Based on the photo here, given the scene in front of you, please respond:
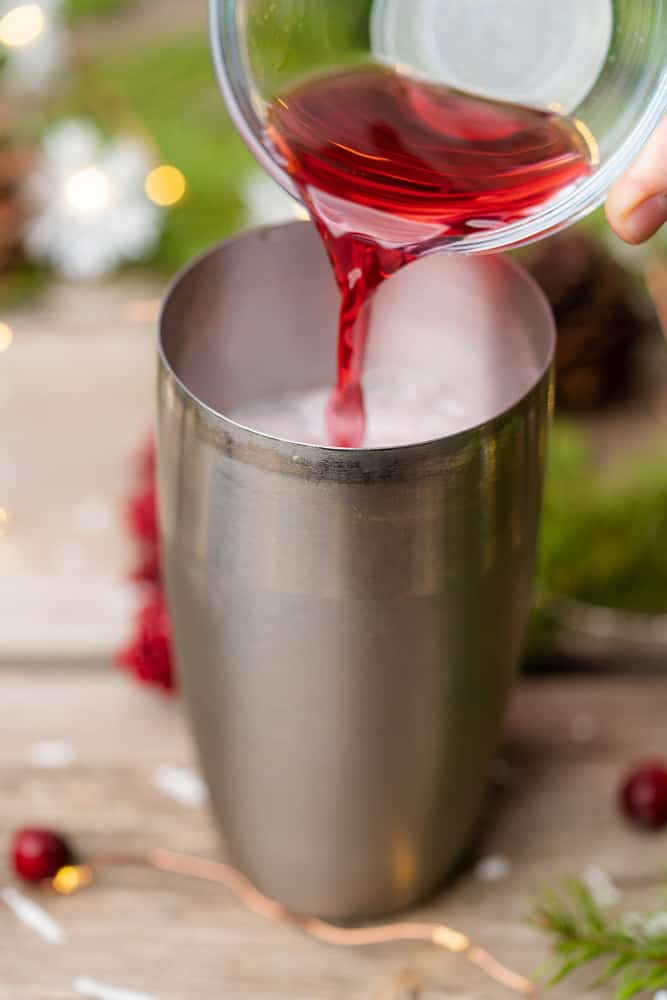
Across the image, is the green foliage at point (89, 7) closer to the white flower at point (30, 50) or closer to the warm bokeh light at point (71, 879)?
the white flower at point (30, 50)

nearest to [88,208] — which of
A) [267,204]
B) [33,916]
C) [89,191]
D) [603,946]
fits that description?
[89,191]

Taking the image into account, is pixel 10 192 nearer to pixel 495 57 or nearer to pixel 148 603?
pixel 148 603

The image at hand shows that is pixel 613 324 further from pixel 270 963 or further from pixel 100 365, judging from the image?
pixel 270 963

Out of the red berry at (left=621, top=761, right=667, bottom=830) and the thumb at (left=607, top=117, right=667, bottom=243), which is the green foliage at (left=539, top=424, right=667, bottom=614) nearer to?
the red berry at (left=621, top=761, right=667, bottom=830)

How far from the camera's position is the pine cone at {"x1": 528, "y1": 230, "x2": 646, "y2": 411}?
3.10 ft

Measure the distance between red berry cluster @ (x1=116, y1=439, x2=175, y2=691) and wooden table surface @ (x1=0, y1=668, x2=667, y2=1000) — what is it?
2cm

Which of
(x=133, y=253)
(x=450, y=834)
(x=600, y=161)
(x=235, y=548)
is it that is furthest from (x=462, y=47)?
(x=133, y=253)

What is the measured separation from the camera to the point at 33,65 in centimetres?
114

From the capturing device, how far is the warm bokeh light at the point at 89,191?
1.08 m

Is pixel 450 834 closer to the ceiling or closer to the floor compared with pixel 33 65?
closer to the floor

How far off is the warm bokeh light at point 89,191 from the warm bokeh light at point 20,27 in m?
0.13

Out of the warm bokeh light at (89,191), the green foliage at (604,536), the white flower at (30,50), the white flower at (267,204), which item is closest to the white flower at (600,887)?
the green foliage at (604,536)

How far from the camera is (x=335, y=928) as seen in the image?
2.19ft

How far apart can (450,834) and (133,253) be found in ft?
1.91
